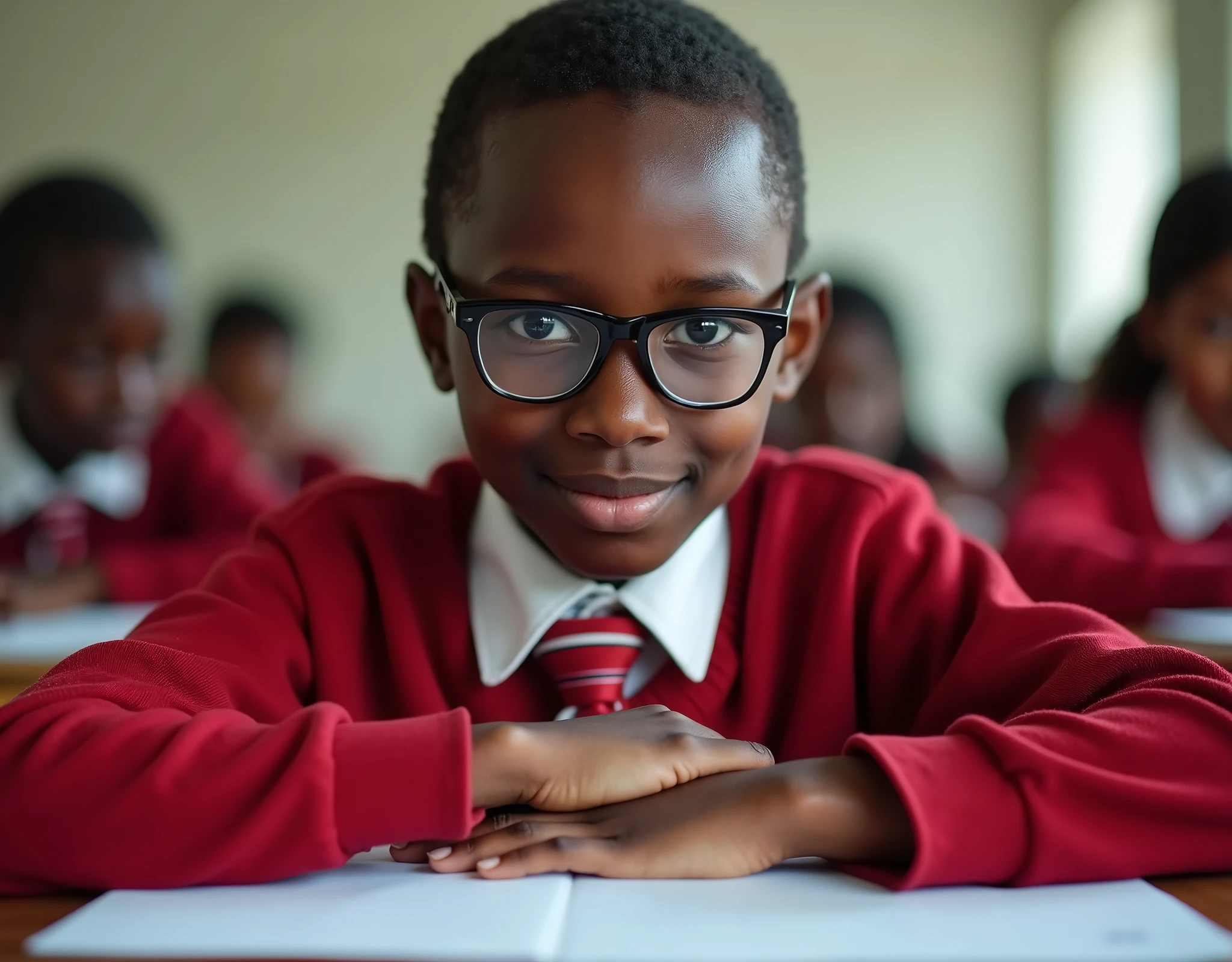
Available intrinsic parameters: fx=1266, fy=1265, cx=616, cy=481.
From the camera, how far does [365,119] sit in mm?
5902

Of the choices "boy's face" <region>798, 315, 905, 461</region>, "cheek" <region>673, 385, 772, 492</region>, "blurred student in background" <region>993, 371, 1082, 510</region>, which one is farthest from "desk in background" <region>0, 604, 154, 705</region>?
"blurred student in background" <region>993, 371, 1082, 510</region>

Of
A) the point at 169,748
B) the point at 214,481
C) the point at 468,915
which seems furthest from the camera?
the point at 214,481

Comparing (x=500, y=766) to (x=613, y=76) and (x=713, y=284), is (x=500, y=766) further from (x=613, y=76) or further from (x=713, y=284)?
(x=613, y=76)

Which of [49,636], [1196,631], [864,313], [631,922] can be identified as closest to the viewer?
[631,922]

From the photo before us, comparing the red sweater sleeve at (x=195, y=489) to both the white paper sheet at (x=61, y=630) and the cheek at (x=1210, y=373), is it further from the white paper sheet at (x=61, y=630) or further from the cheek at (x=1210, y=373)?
the cheek at (x=1210, y=373)

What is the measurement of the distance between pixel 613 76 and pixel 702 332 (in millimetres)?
207

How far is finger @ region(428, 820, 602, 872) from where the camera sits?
0.76 meters

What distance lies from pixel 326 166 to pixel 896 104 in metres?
2.69

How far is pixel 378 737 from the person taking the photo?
77 centimetres

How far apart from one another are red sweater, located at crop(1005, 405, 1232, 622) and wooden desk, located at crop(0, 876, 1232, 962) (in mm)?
1060

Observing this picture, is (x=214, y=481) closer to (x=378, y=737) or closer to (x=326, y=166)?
(x=378, y=737)

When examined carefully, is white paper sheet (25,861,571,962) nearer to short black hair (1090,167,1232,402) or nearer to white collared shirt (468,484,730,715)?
white collared shirt (468,484,730,715)

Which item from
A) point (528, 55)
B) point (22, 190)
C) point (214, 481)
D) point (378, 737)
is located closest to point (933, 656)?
point (378, 737)

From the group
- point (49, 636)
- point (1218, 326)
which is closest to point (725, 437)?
point (49, 636)
